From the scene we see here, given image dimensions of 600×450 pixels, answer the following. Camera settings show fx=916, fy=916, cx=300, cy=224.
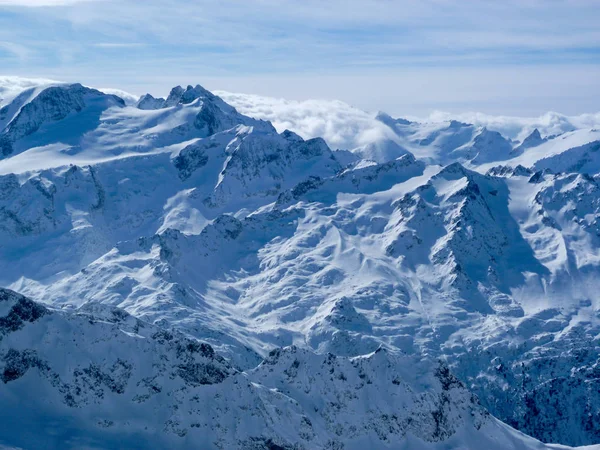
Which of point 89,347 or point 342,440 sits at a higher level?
point 89,347

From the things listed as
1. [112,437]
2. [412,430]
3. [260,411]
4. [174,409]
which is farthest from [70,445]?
[412,430]

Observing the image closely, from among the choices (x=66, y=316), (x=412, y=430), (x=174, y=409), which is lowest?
(x=412, y=430)

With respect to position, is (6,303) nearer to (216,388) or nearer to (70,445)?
(70,445)

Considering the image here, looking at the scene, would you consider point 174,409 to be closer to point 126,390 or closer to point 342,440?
point 126,390

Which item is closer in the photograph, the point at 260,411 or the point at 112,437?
the point at 112,437

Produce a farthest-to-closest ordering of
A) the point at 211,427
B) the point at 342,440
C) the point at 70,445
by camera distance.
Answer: the point at 342,440 → the point at 211,427 → the point at 70,445

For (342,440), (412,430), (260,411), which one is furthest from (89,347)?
(412,430)

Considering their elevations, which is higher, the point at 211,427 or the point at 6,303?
the point at 6,303

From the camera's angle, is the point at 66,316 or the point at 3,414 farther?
the point at 66,316

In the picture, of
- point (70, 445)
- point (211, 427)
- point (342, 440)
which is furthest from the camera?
point (342, 440)
